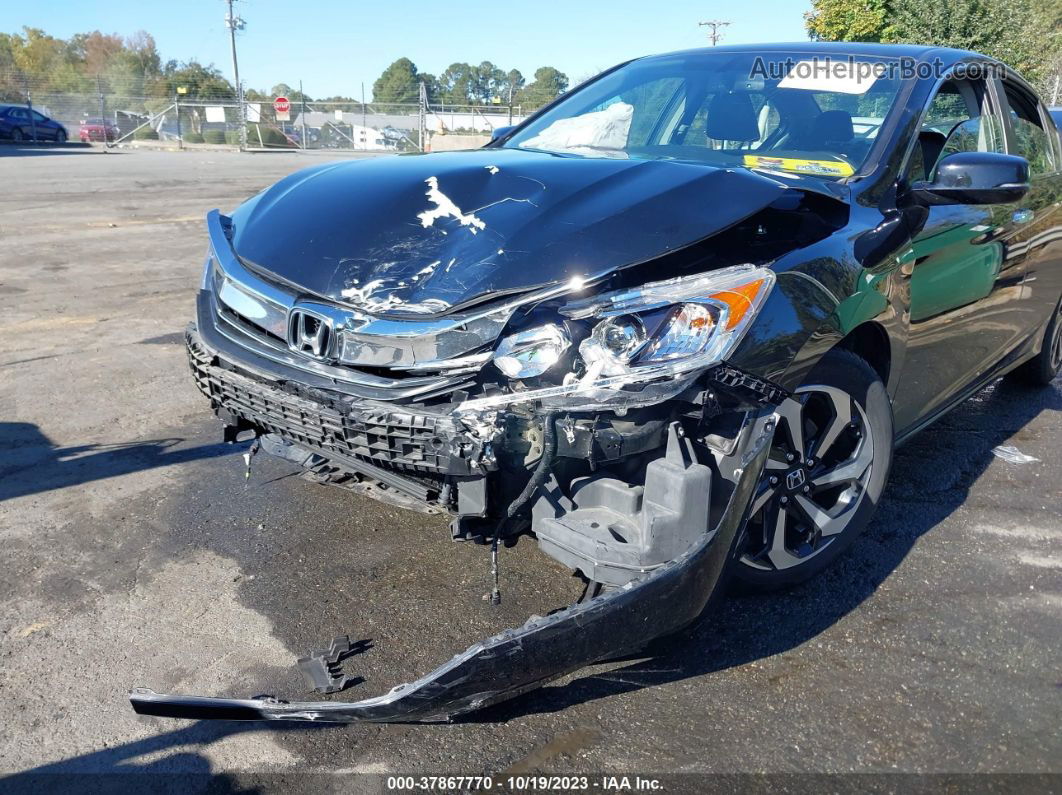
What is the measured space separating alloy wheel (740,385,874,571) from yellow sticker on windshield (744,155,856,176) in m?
0.85

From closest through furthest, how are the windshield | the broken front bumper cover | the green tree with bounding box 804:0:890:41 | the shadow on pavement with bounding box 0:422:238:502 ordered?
the broken front bumper cover
the windshield
the shadow on pavement with bounding box 0:422:238:502
the green tree with bounding box 804:0:890:41

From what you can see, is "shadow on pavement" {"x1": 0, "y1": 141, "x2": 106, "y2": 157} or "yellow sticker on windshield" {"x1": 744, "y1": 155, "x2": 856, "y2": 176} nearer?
"yellow sticker on windshield" {"x1": 744, "y1": 155, "x2": 856, "y2": 176}

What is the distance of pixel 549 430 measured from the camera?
2.27 metres

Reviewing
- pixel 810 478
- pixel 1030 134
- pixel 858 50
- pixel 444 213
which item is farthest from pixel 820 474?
pixel 1030 134

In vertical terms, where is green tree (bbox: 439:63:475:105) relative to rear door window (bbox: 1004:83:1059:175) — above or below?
above

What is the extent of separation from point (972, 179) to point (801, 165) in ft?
1.93

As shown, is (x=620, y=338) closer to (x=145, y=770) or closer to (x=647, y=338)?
(x=647, y=338)

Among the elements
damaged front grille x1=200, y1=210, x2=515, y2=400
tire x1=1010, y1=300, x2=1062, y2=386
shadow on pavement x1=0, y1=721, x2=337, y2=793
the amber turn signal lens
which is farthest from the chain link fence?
shadow on pavement x1=0, y1=721, x2=337, y2=793

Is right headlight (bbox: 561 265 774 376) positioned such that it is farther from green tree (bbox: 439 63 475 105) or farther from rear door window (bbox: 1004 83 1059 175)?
green tree (bbox: 439 63 475 105)

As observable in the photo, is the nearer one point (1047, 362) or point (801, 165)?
point (801, 165)

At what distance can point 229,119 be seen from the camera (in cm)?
4119

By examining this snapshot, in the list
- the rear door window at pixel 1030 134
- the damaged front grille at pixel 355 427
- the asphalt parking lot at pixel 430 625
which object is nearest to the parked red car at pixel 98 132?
the asphalt parking lot at pixel 430 625

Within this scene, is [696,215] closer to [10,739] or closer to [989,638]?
[989,638]

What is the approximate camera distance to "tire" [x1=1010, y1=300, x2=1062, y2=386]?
5359 millimetres
